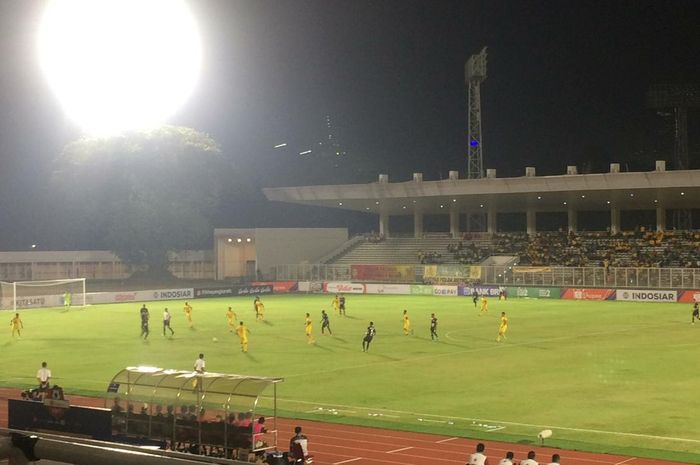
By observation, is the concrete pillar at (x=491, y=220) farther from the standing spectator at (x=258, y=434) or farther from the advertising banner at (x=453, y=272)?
the standing spectator at (x=258, y=434)

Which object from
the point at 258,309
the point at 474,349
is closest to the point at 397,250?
the point at 258,309

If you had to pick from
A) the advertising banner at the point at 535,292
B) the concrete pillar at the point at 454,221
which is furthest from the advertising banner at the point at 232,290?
the advertising banner at the point at 535,292

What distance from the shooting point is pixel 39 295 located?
254 feet

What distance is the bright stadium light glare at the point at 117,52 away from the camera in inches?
2874

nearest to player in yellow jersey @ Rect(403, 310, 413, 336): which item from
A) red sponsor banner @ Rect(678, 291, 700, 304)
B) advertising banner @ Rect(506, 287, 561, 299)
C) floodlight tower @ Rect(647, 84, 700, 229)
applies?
red sponsor banner @ Rect(678, 291, 700, 304)

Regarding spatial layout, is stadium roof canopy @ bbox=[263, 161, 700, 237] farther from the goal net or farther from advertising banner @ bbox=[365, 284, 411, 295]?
the goal net

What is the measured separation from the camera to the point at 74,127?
350 ft

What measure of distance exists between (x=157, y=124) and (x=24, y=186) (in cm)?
1772

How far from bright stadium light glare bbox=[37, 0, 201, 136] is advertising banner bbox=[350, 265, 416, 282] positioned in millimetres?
24635

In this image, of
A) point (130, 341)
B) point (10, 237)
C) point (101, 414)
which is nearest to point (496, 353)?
point (130, 341)

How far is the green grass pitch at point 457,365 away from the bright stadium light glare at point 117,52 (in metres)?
21.7

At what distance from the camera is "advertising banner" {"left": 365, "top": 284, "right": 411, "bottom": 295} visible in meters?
88.2

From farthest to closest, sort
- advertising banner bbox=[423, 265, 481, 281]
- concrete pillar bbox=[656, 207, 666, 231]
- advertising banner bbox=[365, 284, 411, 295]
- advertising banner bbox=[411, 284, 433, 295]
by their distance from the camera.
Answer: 1. concrete pillar bbox=[656, 207, 666, 231]
2. advertising banner bbox=[365, 284, 411, 295]
3. advertising banner bbox=[411, 284, 433, 295]
4. advertising banner bbox=[423, 265, 481, 281]

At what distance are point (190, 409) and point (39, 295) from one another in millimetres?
62934
